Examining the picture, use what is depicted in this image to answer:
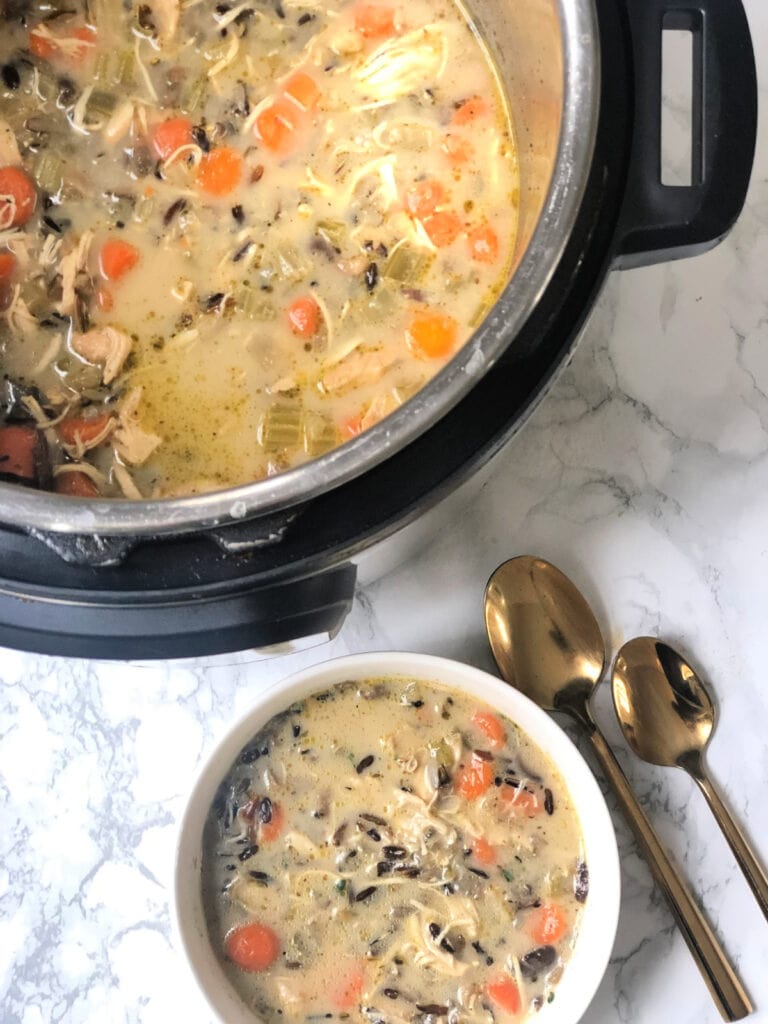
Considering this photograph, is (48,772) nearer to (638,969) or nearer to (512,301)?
(638,969)

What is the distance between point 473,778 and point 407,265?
25.7 inches

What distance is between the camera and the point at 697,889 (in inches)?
57.2

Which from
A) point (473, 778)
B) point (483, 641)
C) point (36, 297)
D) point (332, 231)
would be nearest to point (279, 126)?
point (332, 231)

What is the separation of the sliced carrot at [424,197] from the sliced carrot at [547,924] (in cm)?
88

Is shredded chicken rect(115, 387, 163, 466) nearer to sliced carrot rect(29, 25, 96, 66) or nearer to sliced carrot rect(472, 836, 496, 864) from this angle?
sliced carrot rect(29, 25, 96, 66)

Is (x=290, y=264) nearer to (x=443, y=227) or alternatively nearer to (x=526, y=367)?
(x=443, y=227)

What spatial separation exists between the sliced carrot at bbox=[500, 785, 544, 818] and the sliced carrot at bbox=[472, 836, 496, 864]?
0.05 meters

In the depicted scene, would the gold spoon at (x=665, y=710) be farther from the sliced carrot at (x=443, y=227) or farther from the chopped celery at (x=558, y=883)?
the sliced carrot at (x=443, y=227)

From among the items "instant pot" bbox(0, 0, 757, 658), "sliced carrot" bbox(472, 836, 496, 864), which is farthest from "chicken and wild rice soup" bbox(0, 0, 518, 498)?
"sliced carrot" bbox(472, 836, 496, 864)

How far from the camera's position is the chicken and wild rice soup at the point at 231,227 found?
1290 millimetres

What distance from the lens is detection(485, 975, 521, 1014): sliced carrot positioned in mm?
1375

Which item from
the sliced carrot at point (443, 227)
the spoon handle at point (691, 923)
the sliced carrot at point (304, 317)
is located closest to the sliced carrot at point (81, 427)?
the sliced carrot at point (304, 317)

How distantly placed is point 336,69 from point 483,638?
30.4 inches

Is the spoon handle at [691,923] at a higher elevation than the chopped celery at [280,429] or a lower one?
lower
